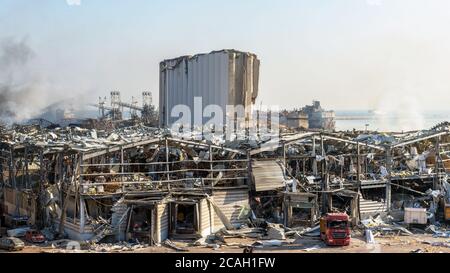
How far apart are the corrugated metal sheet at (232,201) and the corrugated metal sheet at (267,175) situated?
2.23 feet

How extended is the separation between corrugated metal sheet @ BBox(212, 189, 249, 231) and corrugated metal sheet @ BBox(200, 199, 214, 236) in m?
0.63

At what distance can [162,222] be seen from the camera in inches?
755

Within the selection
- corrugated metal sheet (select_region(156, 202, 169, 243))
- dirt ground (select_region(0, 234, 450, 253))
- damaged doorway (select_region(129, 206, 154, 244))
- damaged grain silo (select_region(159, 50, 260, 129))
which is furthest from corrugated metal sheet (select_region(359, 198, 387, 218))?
damaged grain silo (select_region(159, 50, 260, 129))

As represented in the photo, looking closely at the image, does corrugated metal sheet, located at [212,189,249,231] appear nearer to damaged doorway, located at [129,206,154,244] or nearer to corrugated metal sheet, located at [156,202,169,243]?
corrugated metal sheet, located at [156,202,169,243]

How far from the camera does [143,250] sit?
17953 millimetres

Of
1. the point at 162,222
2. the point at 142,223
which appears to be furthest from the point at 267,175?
the point at 142,223

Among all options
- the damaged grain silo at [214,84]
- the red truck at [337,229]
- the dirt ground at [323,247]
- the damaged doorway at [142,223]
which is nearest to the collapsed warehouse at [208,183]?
the damaged doorway at [142,223]

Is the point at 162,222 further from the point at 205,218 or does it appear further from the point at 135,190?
the point at 135,190

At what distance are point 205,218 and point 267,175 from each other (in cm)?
324

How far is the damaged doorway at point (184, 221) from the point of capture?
19375mm

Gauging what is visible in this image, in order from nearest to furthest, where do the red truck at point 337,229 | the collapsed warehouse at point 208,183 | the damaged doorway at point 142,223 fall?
the red truck at point 337,229 < the damaged doorway at point 142,223 < the collapsed warehouse at point 208,183

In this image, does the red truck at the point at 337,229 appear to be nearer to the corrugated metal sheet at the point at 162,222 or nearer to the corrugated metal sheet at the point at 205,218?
the corrugated metal sheet at the point at 205,218
